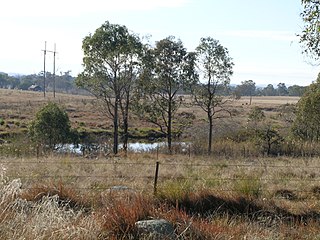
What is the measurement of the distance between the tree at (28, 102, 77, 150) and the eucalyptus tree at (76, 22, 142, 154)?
253cm

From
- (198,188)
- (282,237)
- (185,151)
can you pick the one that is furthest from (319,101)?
(282,237)

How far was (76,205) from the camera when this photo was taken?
990 cm

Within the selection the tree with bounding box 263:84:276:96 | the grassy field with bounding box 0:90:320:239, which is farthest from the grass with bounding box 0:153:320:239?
the tree with bounding box 263:84:276:96

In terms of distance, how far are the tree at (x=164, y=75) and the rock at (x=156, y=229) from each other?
26.5m

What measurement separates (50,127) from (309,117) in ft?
58.9

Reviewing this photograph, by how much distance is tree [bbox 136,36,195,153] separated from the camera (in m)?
34.2

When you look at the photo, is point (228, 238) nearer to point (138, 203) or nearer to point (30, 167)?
point (138, 203)

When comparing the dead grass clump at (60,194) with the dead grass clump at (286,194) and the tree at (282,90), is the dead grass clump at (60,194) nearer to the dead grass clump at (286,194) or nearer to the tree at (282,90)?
the dead grass clump at (286,194)

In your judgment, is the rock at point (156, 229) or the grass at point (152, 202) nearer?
the grass at point (152, 202)

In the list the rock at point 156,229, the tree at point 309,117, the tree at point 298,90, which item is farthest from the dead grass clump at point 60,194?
the tree at point 298,90

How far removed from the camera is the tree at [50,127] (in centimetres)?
3119

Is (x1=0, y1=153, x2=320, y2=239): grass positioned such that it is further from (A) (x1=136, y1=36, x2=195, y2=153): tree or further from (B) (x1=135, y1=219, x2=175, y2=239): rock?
(A) (x1=136, y1=36, x2=195, y2=153): tree

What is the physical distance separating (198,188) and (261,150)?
20860 mm

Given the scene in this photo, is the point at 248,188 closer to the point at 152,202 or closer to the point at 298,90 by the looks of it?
the point at 152,202
